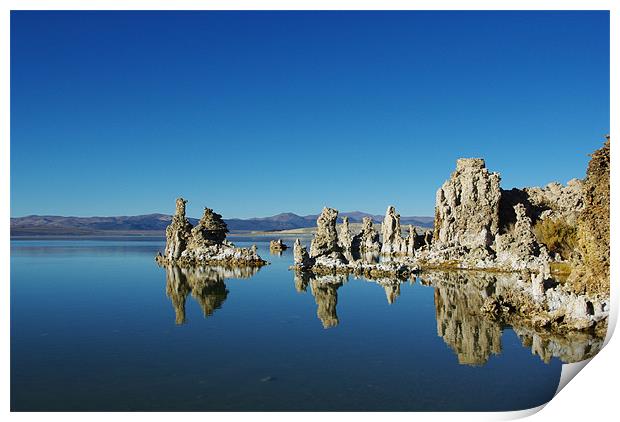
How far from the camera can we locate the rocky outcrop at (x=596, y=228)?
18.1 metres

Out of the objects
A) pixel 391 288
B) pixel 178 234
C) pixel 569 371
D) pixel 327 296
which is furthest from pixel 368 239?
pixel 569 371

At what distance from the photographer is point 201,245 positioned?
5462 cm

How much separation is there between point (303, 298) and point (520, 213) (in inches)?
1111

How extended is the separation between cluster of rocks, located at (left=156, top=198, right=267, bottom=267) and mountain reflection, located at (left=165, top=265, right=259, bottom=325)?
3672 mm

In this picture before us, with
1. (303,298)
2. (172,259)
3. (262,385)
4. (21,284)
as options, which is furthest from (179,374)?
(172,259)

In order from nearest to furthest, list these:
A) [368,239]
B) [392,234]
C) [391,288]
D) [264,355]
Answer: [264,355]
[391,288]
[392,234]
[368,239]

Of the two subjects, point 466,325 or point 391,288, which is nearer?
point 466,325

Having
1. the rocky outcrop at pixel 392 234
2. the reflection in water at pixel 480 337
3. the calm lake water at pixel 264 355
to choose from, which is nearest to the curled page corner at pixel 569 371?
the calm lake water at pixel 264 355

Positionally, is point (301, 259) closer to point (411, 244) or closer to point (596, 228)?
point (411, 244)

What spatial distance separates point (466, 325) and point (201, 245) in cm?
3848

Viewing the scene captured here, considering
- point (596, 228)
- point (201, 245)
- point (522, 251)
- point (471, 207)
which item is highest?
point (471, 207)

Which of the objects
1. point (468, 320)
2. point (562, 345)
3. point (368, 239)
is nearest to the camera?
point (562, 345)

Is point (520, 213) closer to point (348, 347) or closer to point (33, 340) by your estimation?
point (348, 347)

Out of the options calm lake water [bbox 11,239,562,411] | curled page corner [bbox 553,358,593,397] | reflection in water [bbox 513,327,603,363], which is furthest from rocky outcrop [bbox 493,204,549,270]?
curled page corner [bbox 553,358,593,397]
